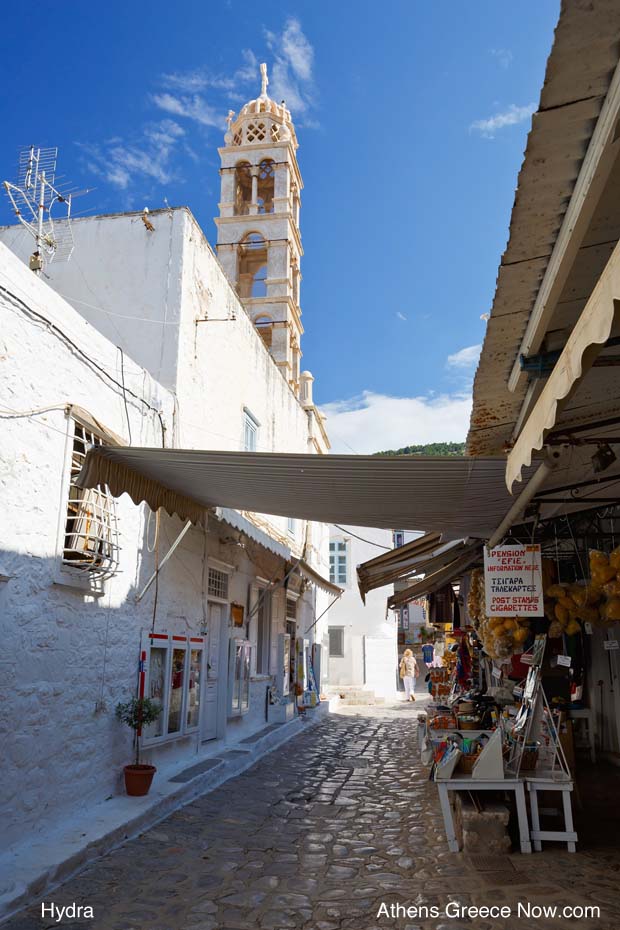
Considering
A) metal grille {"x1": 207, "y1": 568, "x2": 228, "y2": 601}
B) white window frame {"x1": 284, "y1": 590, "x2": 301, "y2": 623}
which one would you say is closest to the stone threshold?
metal grille {"x1": 207, "y1": 568, "x2": 228, "y2": 601}

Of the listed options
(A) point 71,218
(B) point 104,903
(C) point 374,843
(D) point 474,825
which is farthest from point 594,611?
(A) point 71,218

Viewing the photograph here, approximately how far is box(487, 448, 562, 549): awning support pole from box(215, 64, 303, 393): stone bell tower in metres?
12.4

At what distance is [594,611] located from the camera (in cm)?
618

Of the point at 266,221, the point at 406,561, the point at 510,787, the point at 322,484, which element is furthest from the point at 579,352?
the point at 266,221

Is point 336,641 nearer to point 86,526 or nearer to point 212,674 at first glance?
point 212,674

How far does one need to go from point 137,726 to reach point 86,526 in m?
2.22

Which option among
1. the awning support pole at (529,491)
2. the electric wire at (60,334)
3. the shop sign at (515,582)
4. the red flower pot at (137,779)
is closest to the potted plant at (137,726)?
the red flower pot at (137,779)

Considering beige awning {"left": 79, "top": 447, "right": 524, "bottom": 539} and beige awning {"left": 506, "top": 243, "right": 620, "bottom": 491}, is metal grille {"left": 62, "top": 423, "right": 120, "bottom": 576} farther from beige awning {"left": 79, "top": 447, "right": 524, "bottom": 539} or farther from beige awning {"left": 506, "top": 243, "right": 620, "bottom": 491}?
beige awning {"left": 506, "top": 243, "right": 620, "bottom": 491}

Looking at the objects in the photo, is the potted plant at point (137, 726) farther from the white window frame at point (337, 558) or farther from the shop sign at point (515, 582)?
the white window frame at point (337, 558)

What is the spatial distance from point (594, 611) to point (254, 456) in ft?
11.3

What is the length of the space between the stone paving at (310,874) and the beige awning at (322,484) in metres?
2.79

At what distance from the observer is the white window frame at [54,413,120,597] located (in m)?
6.08

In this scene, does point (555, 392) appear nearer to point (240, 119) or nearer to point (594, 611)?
point (594, 611)

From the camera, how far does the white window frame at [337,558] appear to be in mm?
25234
